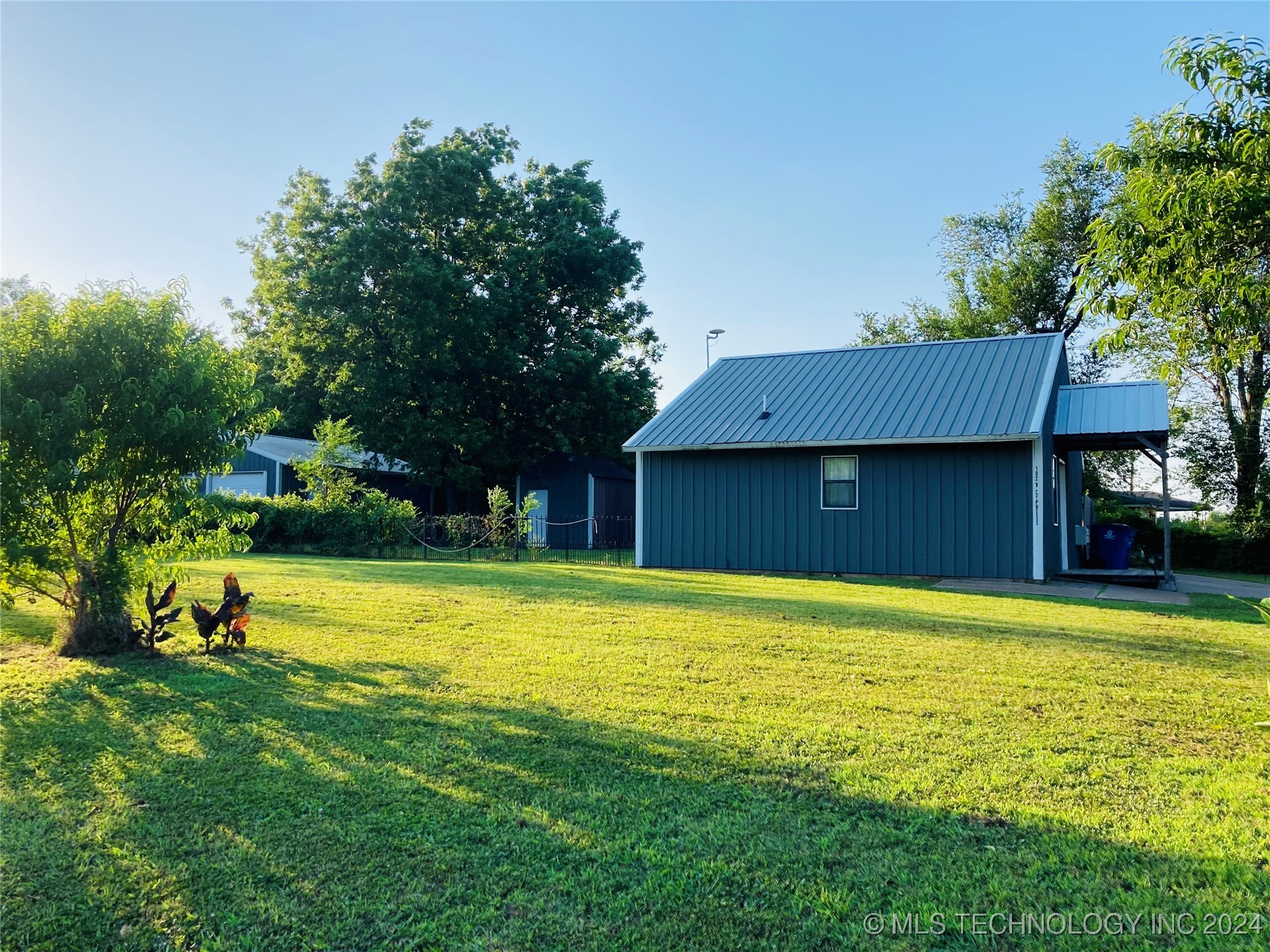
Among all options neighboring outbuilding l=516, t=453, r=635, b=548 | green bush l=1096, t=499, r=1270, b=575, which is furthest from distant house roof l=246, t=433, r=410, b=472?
green bush l=1096, t=499, r=1270, b=575

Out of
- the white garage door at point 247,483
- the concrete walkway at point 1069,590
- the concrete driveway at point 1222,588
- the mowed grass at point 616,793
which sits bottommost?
the concrete driveway at point 1222,588

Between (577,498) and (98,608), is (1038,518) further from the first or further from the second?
(577,498)

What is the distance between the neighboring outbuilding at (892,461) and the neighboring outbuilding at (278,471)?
1438cm

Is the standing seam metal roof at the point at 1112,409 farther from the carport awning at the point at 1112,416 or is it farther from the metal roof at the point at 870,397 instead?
the metal roof at the point at 870,397

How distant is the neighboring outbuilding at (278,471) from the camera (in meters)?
26.5

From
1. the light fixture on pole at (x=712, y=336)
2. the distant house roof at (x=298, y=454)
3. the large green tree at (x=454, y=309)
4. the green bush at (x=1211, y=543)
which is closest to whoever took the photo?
the green bush at (x=1211, y=543)

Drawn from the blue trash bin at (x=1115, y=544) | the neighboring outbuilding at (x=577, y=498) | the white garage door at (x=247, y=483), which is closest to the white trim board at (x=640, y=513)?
the neighboring outbuilding at (x=577, y=498)

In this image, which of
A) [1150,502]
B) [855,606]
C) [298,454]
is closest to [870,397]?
[855,606]

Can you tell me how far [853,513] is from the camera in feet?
49.6

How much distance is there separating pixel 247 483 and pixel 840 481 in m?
21.1

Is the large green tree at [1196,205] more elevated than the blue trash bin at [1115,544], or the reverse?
the large green tree at [1196,205]

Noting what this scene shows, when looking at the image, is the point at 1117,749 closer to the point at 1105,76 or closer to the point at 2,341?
the point at 2,341

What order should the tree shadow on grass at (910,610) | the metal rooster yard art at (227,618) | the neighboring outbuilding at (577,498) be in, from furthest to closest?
the neighboring outbuilding at (577,498) → the tree shadow on grass at (910,610) → the metal rooster yard art at (227,618)

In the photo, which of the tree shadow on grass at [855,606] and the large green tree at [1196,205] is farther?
the tree shadow on grass at [855,606]
